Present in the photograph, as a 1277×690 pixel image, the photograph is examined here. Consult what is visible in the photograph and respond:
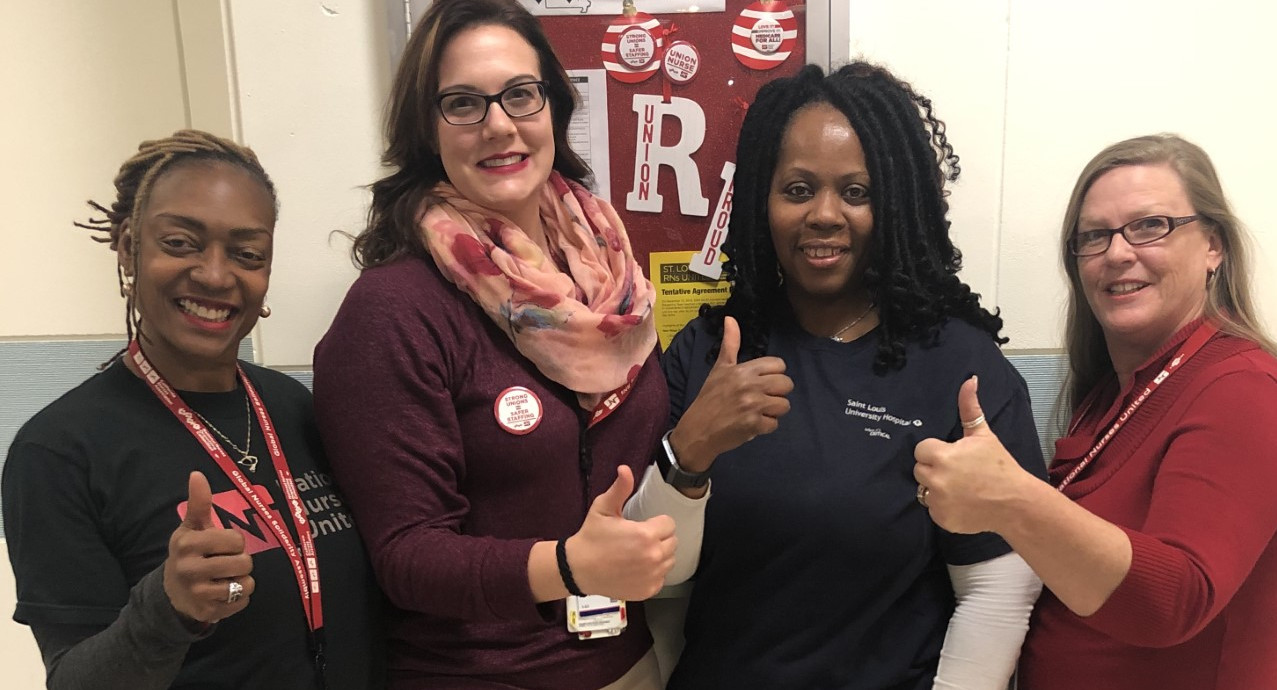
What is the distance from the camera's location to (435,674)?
1116 millimetres

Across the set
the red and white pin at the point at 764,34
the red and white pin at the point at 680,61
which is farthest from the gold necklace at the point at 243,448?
the red and white pin at the point at 764,34

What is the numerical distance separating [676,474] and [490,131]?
0.61m

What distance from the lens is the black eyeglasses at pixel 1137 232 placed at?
1259 millimetres

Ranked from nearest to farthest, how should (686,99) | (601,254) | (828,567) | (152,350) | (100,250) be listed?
(152,350), (828,567), (601,254), (686,99), (100,250)

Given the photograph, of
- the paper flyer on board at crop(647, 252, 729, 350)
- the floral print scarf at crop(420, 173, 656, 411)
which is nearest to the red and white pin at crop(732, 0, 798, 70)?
the paper flyer on board at crop(647, 252, 729, 350)

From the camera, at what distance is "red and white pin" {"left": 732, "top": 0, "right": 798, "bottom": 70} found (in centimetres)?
157

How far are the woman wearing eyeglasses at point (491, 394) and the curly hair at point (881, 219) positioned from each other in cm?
26

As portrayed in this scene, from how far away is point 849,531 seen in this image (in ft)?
3.82

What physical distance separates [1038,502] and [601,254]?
778mm

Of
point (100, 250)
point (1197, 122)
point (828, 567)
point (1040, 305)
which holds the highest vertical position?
point (1197, 122)

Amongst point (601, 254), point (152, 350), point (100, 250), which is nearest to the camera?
point (152, 350)

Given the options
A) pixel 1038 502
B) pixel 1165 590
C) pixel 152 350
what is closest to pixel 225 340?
pixel 152 350

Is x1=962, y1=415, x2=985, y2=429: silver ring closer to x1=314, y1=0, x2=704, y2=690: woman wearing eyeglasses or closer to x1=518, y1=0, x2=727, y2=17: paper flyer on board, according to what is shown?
x1=314, y1=0, x2=704, y2=690: woman wearing eyeglasses

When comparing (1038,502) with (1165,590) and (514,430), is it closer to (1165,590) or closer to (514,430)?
(1165,590)
